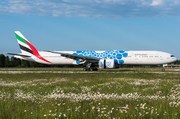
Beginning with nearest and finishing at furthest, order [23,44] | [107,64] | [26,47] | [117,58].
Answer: [107,64], [117,58], [26,47], [23,44]

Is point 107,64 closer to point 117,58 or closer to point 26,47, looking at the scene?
point 117,58

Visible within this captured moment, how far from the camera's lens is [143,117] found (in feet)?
16.5

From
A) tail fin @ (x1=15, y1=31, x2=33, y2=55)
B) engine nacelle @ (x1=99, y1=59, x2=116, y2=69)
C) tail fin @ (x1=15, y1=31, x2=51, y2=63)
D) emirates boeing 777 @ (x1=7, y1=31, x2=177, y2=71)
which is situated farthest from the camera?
tail fin @ (x1=15, y1=31, x2=33, y2=55)

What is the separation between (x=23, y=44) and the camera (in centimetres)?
4469

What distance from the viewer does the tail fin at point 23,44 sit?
44000 millimetres

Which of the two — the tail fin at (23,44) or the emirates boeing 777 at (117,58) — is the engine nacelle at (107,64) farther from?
the tail fin at (23,44)

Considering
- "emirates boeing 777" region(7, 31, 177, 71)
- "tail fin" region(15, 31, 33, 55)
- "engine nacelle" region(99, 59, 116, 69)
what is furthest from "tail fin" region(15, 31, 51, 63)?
"engine nacelle" region(99, 59, 116, 69)

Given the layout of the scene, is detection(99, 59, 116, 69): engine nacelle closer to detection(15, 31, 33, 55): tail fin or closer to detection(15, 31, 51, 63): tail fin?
detection(15, 31, 51, 63): tail fin

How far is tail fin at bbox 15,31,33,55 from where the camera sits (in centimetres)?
4400

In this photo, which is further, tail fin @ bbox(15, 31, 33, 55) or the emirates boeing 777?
tail fin @ bbox(15, 31, 33, 55)

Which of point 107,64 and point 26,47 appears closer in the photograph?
point 107,64

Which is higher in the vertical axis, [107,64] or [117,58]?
[117,58]

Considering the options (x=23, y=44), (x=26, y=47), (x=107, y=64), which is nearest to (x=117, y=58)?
(x=107, y=64)

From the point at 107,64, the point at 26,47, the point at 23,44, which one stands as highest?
the point at 23,44
